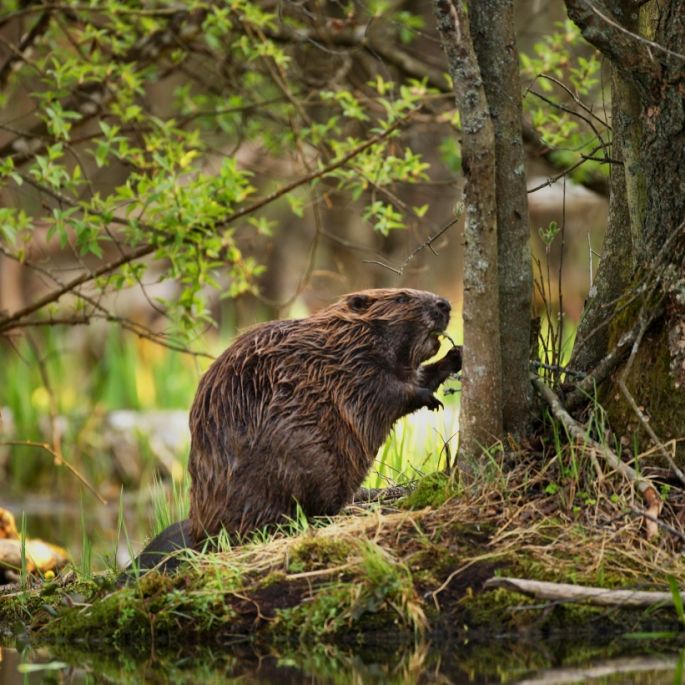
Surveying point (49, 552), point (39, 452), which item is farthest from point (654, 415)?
point (39, 452)

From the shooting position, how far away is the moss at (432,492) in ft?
11.9

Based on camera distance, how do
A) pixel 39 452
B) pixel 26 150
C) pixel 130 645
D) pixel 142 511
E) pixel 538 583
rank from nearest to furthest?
1. pixel 538 583
2. pixel 130 645
3. pixel 26 150
4. pixel 142 511
5. pixel 39 452

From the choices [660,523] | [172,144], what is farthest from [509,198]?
[172,144]

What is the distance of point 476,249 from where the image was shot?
11.4 ft

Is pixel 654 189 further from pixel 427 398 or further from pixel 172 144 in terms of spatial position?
pixel 172 144

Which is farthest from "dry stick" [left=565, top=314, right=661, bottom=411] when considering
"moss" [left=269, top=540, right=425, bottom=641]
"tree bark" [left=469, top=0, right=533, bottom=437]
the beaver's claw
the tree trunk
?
"moss" [left=269, top=540, right=425, bottom=641]

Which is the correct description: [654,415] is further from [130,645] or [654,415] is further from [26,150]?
[26,150]

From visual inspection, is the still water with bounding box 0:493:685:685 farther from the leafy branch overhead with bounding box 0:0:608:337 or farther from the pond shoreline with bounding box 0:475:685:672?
the leafy branch overhead with bounding box 0:0:608:337

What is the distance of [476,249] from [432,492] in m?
0.76

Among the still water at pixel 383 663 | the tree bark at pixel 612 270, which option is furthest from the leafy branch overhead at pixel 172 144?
the still water at pixel 383 663

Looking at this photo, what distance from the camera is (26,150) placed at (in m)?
5.27

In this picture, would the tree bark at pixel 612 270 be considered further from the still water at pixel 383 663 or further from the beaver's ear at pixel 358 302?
the still water at pixel 383 663

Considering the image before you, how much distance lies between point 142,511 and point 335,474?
11.2 ft

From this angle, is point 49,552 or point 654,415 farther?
point 49,552
